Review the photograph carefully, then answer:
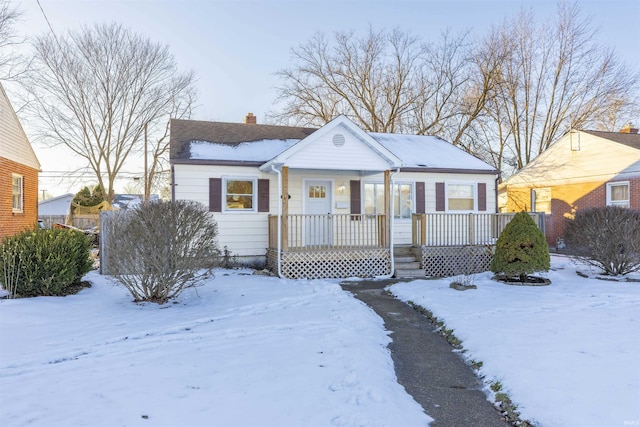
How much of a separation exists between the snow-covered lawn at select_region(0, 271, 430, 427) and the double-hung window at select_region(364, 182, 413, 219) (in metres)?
5.88

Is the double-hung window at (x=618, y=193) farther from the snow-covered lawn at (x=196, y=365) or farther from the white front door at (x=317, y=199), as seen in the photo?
the snow-covered lawn at (x=196, y=365)

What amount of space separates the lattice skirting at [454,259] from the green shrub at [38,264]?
877cm

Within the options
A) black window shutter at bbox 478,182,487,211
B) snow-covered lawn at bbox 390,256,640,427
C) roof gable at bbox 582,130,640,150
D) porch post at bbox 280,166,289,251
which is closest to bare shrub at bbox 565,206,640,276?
snow-covered lawn at bbox 390,256,640,427

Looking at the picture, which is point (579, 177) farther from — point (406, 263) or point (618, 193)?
point (406, 263)

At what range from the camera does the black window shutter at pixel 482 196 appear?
1352 cm

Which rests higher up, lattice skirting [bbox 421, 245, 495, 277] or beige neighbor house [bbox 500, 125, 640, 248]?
beige neighbor house [bbox 500, 125, 640, 248]

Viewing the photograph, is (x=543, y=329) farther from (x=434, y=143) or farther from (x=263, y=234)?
(x=434, y=143)

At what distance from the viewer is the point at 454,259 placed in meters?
11.8

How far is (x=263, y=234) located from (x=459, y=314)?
265 inches

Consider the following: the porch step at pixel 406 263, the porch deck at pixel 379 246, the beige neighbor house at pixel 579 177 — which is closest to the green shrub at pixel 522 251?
the porch deck at pixel 379 246

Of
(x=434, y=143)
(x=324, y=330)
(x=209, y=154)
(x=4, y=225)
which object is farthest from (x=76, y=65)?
(x=324, y=330)

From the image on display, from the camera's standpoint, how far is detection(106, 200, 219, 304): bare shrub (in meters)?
6.74

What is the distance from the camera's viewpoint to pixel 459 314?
6.70 meters

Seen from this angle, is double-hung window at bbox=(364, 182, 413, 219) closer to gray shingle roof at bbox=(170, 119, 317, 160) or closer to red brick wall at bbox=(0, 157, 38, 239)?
gray shingle roof at bbox=(170, 119, 317, 160)
